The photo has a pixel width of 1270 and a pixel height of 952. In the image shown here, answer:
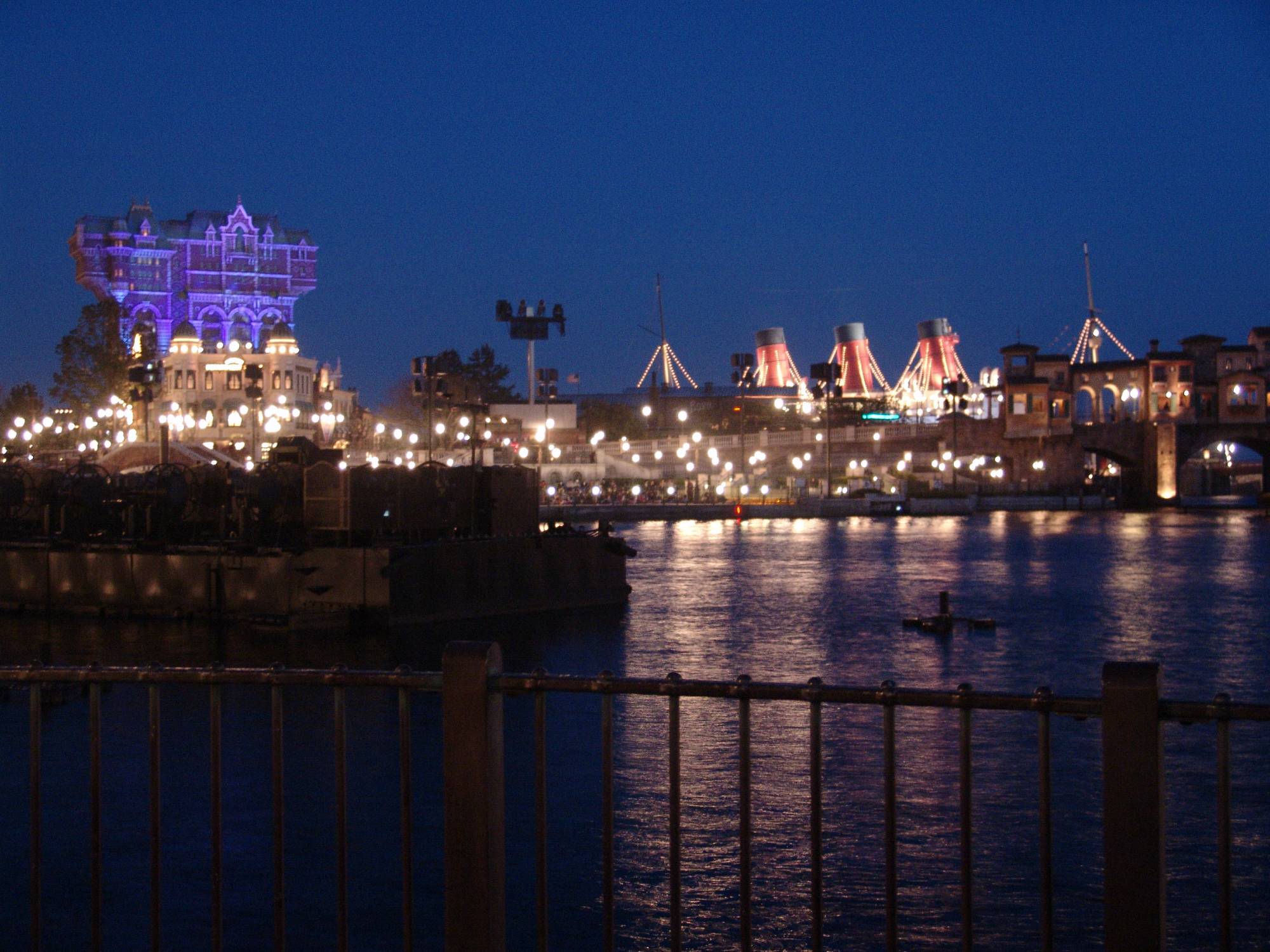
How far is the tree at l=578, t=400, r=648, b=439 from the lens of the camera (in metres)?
133

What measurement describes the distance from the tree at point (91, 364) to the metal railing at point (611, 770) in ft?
370

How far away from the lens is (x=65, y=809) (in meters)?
12.5

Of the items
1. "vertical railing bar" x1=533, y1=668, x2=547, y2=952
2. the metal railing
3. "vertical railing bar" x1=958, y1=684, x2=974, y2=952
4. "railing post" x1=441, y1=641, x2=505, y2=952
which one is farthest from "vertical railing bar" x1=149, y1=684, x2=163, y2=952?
"vertical railing bar" x1=958, y1=684, x2=974, y2=952

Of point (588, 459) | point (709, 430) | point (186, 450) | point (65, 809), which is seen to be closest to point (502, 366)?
point (709, 430)

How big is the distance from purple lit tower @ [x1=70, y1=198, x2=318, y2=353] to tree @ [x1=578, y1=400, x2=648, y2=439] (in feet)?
141

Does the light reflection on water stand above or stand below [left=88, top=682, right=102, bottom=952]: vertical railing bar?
below

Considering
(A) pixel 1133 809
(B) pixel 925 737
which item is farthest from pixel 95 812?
(B) pixel 925 737

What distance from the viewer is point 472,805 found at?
5605 mm

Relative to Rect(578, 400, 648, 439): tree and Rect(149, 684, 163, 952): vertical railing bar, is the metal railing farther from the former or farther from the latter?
Rect(578, 400, 648, 439): tree

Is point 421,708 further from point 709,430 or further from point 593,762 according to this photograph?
point 709,430

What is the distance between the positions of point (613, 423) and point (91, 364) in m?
48.6

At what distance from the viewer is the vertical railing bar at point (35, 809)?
19.7 ft

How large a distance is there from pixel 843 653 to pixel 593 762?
36.1 feet

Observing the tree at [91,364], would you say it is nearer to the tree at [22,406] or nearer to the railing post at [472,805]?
the tree at [22,406]
